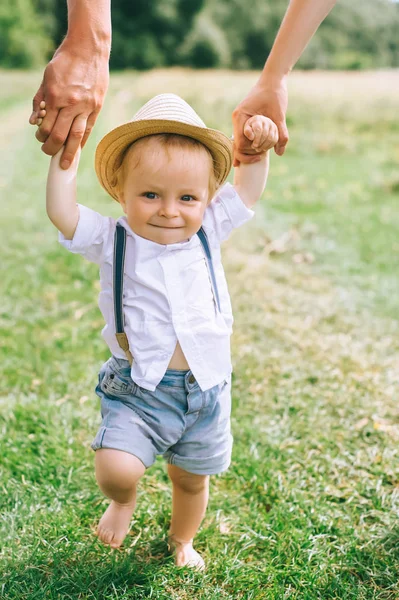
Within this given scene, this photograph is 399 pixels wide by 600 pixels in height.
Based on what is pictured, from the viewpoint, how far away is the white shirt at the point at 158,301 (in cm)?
203

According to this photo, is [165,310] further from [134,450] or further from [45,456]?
[45,456]

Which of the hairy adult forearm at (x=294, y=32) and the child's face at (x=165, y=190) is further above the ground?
the hairy adult forearm at (x=294, y=32)

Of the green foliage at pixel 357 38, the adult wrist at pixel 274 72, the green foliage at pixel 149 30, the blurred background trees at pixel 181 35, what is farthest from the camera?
the green foliage at pixel 357 38

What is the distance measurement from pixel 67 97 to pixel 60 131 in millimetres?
94

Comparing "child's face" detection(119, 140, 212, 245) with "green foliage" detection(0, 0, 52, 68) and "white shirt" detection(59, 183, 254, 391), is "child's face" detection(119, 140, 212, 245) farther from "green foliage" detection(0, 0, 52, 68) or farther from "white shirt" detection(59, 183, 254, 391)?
"green foliage" detection(0, 0, 52, 68)

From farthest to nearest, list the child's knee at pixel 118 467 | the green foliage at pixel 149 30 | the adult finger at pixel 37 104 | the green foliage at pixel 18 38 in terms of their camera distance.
A: the green foliage at pixel 149 30 < the green foliage at pixel 18 38 < the child's knee at pixel 118 467 < the adult finger at pixel 37 104

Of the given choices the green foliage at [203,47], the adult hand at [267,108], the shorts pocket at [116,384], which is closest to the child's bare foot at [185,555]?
the shorts pocket at [116,384]

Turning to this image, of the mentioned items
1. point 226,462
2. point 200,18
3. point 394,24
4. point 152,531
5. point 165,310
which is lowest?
point 152,531

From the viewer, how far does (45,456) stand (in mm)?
2854

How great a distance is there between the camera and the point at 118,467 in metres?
2.01

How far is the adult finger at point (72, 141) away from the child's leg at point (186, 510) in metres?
1.05

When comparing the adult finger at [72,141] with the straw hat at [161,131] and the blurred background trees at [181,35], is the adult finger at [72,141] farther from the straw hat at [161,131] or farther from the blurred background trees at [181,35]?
the blurred background trees at [181,35]

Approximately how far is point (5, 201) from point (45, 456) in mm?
5249

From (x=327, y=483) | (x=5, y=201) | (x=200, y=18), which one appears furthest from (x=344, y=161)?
(x=200, y=18)
